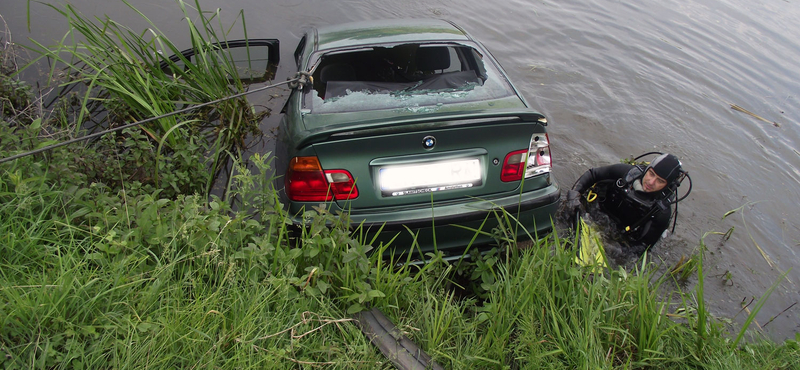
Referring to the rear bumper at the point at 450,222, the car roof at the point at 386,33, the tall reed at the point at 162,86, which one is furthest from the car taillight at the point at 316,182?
the car roof at the point at 386,33

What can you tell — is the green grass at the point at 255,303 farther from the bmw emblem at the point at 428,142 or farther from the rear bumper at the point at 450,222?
the bmw emblem at the point at 428,142

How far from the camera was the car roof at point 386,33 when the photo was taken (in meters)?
3.21

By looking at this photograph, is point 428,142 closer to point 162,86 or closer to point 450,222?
point 450,222

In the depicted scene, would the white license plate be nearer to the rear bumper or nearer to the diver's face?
the rear bumper

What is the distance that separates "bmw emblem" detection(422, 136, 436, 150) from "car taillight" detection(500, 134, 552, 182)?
0.44 m

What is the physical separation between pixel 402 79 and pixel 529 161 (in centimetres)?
135

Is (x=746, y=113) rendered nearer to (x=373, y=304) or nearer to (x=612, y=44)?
(x=612, y=44)

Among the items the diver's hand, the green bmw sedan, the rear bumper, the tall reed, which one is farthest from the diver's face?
the tall reed

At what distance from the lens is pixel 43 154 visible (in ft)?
7.80

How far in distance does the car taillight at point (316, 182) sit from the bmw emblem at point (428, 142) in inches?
16.0

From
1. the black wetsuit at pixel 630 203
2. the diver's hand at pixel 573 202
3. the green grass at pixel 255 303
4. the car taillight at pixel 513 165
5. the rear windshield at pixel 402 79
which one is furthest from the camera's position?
the diver's hand at pixel 573 202

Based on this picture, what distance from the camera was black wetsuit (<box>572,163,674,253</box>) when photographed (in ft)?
11.5

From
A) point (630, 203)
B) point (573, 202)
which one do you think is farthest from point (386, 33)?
point (630, 203)

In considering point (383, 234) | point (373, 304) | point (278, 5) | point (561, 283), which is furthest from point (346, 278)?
point (278, 5)
